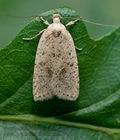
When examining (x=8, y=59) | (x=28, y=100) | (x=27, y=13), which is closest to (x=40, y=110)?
(x=28, y=100)

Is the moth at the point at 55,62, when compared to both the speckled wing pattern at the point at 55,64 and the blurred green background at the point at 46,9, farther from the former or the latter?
the blurred green background at the point at 46,9

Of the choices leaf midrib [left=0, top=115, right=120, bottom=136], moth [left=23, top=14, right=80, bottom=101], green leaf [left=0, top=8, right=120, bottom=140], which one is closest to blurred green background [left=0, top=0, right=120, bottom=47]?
moth [left=23, top=14, right=80, bottom=101]

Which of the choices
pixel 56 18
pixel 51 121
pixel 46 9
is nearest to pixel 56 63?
pixel 56 18

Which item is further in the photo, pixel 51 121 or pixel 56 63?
pixel 56 63

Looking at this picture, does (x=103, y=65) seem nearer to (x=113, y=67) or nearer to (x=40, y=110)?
(x=113, y=67)

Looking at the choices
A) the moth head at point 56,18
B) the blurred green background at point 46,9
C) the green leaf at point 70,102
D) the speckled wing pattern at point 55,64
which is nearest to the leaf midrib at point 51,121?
the green leaf at point 70,102

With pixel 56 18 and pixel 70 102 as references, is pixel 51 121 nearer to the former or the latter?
pixel 70 102

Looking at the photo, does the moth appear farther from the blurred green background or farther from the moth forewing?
the blurred green background
